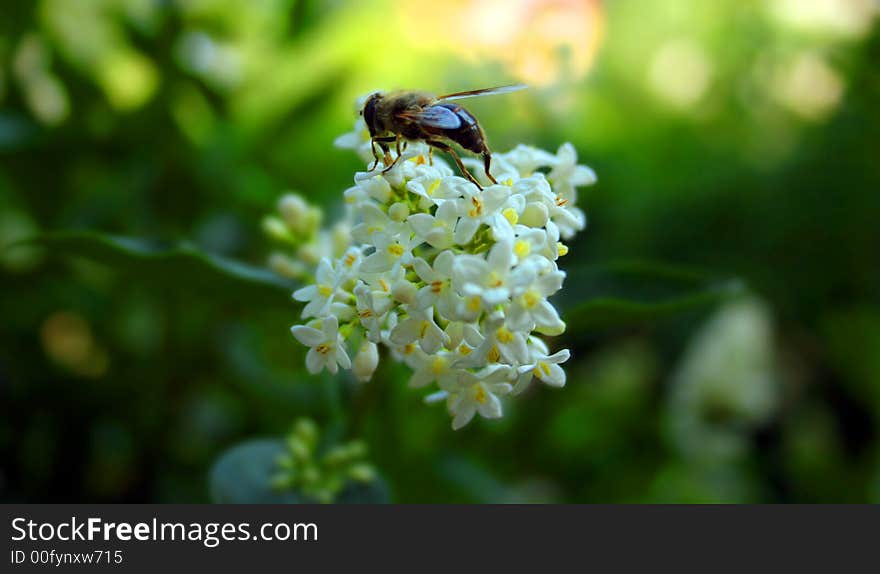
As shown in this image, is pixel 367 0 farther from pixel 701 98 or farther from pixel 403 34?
pixel 701 98

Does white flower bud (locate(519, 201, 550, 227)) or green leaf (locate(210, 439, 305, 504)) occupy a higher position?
white flower bud (locate(519, 201, 550, 227))

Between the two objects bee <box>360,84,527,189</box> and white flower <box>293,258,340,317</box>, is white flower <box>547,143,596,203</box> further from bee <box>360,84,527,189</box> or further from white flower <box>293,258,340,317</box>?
white flower <box>293,258,340,317</box>

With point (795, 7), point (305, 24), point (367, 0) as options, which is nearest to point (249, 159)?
point (305, 24)

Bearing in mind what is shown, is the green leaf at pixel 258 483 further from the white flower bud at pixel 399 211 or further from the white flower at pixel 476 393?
the white flower bud at pixel 399 211

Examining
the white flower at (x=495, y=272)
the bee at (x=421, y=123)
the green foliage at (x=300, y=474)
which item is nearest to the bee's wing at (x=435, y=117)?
the bee at (x=421, y=123)

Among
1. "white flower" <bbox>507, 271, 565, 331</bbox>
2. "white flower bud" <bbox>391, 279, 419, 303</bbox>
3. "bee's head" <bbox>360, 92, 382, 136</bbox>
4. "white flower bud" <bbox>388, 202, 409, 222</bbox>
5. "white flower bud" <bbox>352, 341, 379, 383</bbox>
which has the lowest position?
"white flower" <bbox>507, 271, 565, 331</bbox>

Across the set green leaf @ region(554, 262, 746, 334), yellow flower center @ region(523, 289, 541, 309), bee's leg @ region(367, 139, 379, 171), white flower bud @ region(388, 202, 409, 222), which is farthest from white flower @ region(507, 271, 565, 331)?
green leaf @ region(554, 262, 746, 334)
